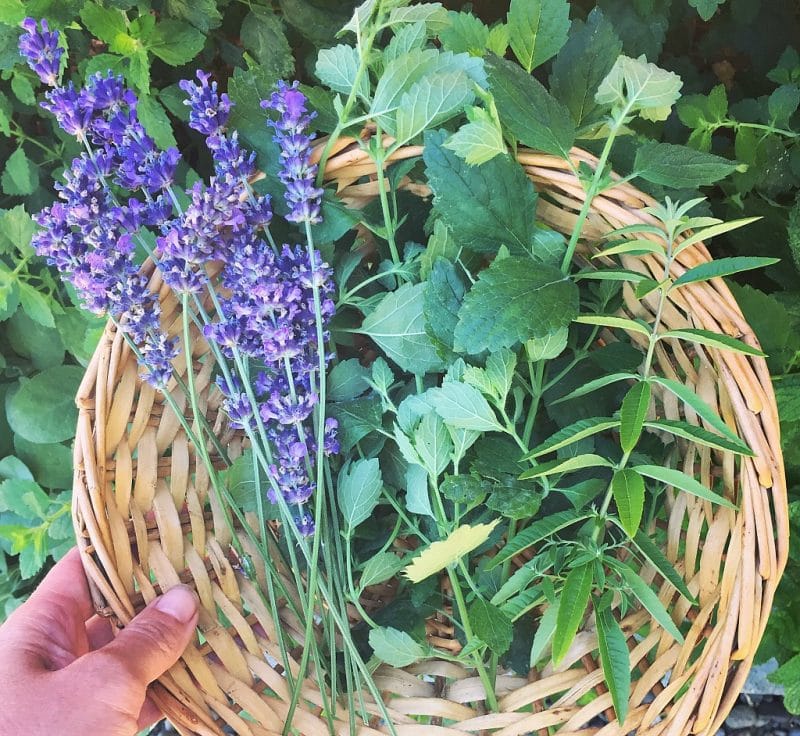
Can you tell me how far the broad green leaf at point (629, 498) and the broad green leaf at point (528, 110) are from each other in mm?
266

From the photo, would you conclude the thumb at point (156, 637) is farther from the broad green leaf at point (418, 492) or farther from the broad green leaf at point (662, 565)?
the broad green leaf at point (662, 565)

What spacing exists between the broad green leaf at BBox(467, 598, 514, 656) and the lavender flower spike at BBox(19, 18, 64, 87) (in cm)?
57

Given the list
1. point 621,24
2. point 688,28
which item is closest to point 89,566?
point 621,24

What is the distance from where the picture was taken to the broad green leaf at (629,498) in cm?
51

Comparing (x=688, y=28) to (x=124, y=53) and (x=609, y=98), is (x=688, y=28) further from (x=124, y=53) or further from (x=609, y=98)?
(x=124, y=53)

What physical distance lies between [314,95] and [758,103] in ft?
1.74

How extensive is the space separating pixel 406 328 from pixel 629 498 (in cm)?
24

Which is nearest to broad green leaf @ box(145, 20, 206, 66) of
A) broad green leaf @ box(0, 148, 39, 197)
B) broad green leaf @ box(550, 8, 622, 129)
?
broad green leaf @ box(0, 148, 39, 197)

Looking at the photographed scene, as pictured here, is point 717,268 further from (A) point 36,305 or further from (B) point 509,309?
(A) point 36,305

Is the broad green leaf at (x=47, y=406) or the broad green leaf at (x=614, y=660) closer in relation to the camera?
the broad green leaf at (x=614, y=660)

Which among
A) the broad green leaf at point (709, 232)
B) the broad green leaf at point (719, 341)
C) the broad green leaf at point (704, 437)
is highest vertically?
the broad green leaf at point (709, 232)

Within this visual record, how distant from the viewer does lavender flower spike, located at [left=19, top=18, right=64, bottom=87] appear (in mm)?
564

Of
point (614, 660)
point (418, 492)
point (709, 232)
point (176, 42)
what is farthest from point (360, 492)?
point (176, 42)

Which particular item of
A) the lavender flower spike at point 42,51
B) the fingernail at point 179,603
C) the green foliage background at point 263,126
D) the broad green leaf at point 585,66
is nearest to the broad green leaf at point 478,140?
the green foliage background at point 263,126
